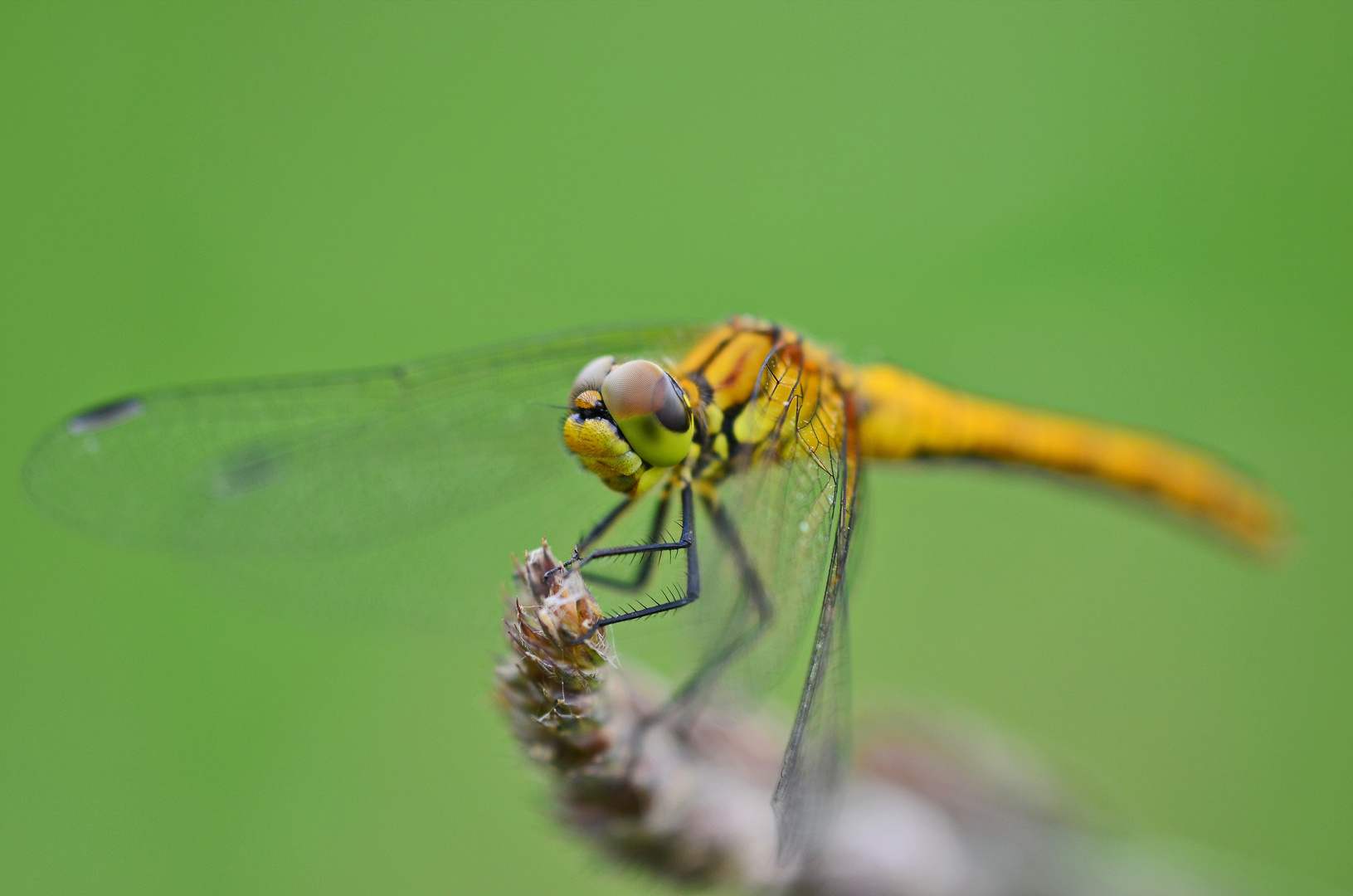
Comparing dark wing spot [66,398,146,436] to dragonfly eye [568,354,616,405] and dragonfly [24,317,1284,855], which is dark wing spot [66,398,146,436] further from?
dragonfly eye [568,354,616,405]

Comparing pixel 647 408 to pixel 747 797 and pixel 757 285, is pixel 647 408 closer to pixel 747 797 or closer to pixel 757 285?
pixel 747 797

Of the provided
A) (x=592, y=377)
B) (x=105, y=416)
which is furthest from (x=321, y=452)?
(x=592, y=377)

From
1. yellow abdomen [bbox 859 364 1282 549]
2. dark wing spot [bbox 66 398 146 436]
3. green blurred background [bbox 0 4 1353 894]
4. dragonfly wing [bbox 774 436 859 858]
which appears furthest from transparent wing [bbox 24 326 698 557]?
green blurred background [bbox 0 4 1353 894]

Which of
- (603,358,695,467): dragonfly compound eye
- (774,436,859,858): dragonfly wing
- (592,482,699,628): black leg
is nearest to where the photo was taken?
(774,436,859,858): dragonfly wing

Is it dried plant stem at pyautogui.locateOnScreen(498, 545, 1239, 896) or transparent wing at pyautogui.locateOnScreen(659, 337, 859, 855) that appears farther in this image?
transparent wing at pyautogui.locateOnScreen(659, 337, 859, 855)

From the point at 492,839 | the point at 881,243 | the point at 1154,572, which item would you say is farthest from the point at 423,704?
the point at 1154,572

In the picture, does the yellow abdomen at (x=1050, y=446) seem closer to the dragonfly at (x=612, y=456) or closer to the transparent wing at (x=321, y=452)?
the dragonfly at (x=612, y=456)

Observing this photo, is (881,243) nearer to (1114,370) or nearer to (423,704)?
(1114,370)

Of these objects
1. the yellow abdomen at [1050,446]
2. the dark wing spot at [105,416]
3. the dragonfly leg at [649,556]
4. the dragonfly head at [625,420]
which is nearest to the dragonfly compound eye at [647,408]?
the dragonfly head at [625,420]
